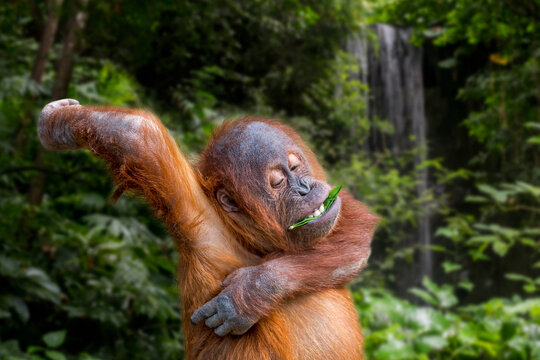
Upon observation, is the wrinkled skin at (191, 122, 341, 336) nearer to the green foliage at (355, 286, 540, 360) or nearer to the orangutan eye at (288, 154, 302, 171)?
the orangutan eye at (288, 154, 302, 171)

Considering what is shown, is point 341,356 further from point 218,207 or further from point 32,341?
point 32,341

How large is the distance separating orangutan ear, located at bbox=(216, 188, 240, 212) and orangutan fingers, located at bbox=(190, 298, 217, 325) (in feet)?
1.25

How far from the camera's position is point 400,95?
1480cm

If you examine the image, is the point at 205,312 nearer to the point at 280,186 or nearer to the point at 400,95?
the point at 280,186

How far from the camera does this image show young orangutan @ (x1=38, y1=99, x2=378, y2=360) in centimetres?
177

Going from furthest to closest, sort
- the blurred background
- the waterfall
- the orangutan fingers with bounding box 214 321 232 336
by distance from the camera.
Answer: the waterfall
the blurred background
the orangutan fingers with bounding box 214 321 232 336

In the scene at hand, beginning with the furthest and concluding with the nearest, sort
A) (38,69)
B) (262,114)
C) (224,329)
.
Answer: (262,114) → (38,69) → (224,329)

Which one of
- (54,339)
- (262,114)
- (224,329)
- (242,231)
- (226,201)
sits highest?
(262,114)

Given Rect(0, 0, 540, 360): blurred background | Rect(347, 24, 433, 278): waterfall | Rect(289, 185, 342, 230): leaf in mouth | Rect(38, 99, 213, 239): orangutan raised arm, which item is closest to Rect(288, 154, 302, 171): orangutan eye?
Rect(289, 185, 342, 230): leaf in mouth

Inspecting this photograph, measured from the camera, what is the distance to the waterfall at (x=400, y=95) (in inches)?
559

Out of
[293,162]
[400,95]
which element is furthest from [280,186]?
[400,95]

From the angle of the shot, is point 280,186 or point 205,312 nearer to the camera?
point 205,312

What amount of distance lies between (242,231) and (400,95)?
13614 millimetres

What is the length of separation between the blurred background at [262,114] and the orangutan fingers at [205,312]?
20.8 inches
